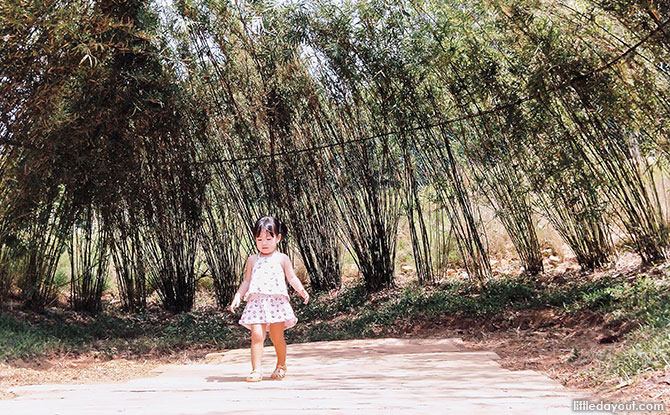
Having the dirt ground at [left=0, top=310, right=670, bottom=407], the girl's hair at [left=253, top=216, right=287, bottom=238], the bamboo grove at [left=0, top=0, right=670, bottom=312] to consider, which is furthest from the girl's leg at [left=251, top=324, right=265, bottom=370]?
the bamboo grove at [left=0, top=0, right=670, bottom=312]

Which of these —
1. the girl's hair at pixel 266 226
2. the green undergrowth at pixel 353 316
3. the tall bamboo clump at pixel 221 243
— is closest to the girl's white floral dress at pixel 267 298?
the girl's hair at pixel 266 226

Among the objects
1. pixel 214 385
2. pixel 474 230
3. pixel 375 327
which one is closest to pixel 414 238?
pixel 474 230

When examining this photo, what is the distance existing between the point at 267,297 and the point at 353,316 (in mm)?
2408

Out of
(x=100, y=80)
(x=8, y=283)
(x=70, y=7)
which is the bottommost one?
(x=8, y=283)

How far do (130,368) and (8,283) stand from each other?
184 cm

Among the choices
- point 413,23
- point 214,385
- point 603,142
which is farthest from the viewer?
point 413,23

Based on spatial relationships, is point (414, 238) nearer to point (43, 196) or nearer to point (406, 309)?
point (406, 309)

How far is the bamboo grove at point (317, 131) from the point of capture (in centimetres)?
446

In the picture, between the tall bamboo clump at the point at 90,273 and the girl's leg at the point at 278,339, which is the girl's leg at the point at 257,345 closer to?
the girl's leg at the point at 278,339

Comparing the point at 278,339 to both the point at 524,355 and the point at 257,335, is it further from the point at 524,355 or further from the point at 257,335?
the point at 524,355

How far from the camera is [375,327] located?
5.07 metres

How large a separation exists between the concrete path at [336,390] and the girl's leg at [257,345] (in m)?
0.11

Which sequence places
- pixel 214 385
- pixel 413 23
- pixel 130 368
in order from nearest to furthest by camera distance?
1. pixel 214 385
2. pixel 130 368
3. pixel 413 23

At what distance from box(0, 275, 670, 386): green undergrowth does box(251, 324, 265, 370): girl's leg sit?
1.79m
